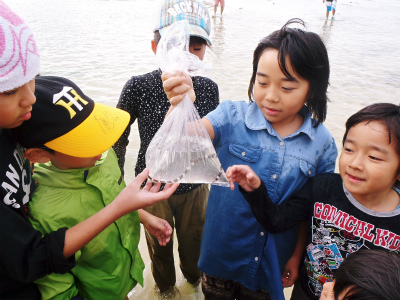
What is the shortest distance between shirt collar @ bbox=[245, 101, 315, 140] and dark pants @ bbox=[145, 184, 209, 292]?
2.63 feet

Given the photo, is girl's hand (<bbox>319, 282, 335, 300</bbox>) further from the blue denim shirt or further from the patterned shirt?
the patterned shirt

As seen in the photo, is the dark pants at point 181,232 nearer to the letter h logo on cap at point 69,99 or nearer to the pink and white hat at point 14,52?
the letter h logo on cap at point 69,99

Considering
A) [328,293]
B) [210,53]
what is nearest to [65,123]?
[328,293]

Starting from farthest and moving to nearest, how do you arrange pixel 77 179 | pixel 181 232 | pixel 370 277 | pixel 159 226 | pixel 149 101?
pixel 181 232 < pixel 149 101 < pixel 159 226 < pixel 77 179 < pixel 370 277

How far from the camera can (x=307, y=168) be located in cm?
145

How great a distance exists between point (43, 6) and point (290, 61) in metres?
15.9

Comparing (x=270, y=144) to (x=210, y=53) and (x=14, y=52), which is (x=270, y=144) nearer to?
(x=14, y=52)

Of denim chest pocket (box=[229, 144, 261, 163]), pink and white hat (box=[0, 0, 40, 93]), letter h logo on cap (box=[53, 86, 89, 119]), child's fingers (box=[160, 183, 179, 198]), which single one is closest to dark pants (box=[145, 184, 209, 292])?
denim chest pocket (box=[229, 144, 261, 163])

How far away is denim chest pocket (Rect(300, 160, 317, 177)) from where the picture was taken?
1433 millimetres

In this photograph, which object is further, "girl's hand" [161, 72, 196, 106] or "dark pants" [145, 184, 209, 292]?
"dark pants" [145, 184, 209, 292]

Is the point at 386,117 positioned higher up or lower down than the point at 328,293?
higher up

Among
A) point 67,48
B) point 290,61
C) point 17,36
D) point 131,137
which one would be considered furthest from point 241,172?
point 67,48

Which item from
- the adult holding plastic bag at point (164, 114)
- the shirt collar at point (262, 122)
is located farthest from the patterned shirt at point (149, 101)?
the shirt collar at point (262, 122)

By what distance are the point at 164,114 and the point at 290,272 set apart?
3.92 feet
